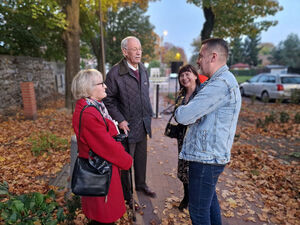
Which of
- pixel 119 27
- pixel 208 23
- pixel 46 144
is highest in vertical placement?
pixel 119 27

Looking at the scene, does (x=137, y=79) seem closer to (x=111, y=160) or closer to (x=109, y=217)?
(x=111, y=160)

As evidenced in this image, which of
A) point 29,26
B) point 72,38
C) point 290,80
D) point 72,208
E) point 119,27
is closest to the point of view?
point 72,208

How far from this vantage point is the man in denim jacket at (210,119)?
163cm

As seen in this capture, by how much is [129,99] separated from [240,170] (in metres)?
3.07

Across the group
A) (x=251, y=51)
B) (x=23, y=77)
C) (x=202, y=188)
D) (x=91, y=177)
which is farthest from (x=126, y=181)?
(x=251, y=51)

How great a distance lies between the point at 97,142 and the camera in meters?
1.70

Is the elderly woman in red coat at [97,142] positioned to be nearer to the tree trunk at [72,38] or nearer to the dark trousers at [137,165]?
the dark trousers at [137,165]

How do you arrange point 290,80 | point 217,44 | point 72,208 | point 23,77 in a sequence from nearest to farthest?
point 217,44, point 72,208, point 23,77, point 290,80

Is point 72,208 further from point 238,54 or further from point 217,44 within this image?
point 238,54

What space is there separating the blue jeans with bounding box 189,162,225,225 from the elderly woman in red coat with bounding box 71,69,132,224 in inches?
23.3

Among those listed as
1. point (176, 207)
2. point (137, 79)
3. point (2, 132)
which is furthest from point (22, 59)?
point (176, 207)

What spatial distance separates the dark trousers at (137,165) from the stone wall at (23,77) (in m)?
7.43

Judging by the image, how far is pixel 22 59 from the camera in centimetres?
996

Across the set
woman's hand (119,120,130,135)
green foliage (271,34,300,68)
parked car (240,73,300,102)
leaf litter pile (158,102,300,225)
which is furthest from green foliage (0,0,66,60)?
green foliage (271,34,300,68)
